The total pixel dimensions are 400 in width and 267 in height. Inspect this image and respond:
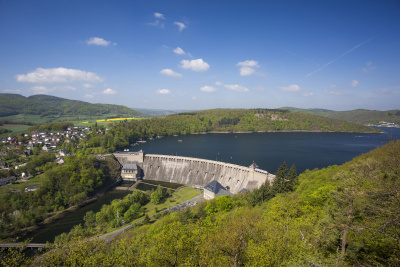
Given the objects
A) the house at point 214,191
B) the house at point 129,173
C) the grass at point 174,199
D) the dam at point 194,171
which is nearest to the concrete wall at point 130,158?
the dam at point 194,171

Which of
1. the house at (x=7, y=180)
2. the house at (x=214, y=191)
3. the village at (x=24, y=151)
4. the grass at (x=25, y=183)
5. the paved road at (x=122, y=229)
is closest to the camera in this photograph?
the paved road at (x=122, y=229)

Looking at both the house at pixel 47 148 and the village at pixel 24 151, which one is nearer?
the village at pixel 24 151

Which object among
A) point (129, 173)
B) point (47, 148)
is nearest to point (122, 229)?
point (129, 173)

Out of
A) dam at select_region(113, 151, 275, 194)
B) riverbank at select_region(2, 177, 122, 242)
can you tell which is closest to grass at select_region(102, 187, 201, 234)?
dam at select_region(113, 151, 275, 194)

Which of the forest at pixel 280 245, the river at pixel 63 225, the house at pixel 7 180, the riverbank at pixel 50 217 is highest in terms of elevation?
the forest at pixel 280 245

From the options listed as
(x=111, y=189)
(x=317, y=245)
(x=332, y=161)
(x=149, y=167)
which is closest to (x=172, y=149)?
(x=149, y=167)

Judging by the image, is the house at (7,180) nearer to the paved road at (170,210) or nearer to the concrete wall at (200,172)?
the concrete wall at (200,172)

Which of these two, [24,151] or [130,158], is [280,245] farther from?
[24,151]

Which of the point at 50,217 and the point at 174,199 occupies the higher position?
the point at 174,199

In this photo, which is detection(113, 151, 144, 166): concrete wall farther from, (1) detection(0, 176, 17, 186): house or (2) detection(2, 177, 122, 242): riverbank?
(1) detection(0, 176, 17, 186): house
